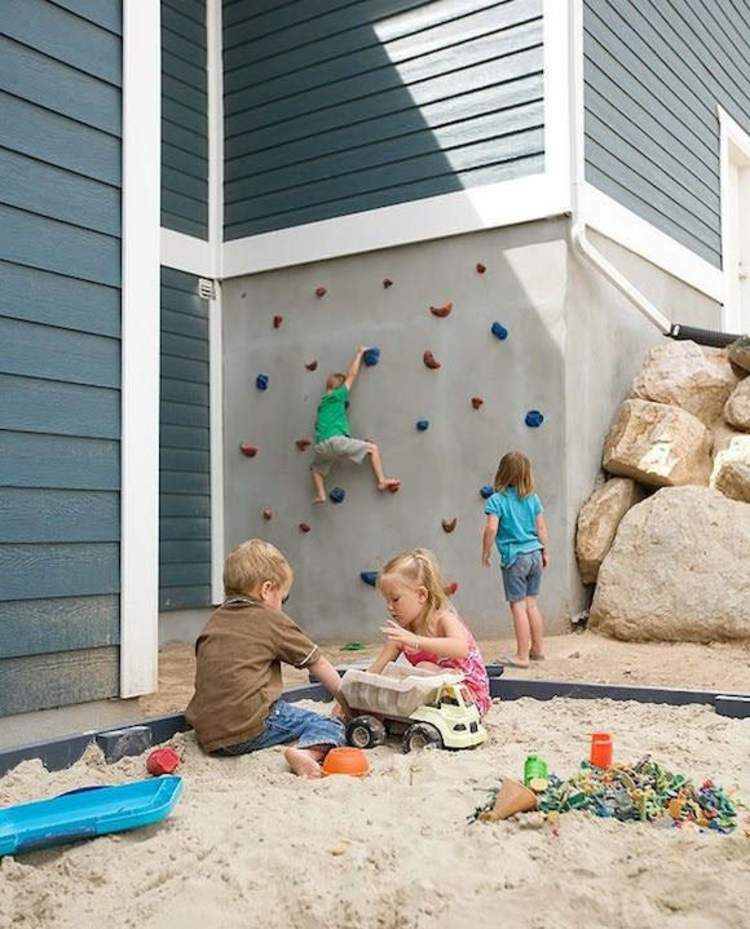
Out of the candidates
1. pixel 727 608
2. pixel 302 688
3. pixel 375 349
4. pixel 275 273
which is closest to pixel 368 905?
pixel 302 688

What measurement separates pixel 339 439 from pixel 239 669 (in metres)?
4.17

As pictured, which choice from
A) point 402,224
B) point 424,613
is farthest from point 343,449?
point 424,613

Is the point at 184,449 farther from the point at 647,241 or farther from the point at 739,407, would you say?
the point at 739,407

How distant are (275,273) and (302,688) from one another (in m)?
4.58

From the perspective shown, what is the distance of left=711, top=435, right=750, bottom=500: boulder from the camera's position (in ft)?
21.7

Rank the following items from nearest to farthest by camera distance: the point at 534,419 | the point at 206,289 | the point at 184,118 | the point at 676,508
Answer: the point at 676,508 < the point at 534,419 < the point at 184,118 < the point at 206,289

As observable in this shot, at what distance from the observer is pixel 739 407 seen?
22.9 ft

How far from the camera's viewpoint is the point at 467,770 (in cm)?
308

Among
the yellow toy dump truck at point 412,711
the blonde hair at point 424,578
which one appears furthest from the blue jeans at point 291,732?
the blonde hair at point 424,578

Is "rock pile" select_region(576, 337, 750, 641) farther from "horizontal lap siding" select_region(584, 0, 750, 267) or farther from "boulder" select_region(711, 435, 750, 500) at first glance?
"horizontal lap siding" select_region(584, 0, 750, 267)

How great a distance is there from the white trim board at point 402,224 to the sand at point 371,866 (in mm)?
4656

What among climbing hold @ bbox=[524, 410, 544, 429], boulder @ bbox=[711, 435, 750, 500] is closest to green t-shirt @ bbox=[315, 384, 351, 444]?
climbing hold @ bbox=[524, 410, 544, 429]

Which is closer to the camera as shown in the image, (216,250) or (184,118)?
(184,118)

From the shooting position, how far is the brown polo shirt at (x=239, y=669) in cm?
336
